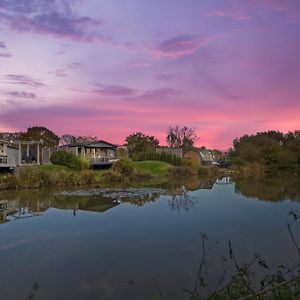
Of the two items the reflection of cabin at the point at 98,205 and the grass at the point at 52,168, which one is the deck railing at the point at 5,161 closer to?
the grass at the point at 52,168

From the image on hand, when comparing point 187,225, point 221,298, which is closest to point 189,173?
point 187,225

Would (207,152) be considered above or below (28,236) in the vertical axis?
above

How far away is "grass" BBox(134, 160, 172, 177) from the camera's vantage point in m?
46.9

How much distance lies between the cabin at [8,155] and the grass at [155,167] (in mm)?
14321

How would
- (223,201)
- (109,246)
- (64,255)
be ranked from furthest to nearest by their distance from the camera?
(223,201) < (109,246) < (64,255)

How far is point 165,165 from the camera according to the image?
50.6 meters

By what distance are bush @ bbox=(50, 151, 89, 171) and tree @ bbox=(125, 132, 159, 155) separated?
3144 centimetres

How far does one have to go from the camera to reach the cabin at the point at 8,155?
31.7 meters

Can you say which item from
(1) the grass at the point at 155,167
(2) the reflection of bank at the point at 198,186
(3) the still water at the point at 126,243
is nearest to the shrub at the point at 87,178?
(2) the reflection of bank at the point at 198,186

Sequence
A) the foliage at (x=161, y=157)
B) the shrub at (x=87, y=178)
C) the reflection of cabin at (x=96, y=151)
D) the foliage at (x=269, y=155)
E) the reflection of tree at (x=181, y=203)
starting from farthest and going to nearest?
the foliage at (x=269, y=155), the foliage at (x=161, y=157), the reflection of cabin at (x=96, y=151), the shrub at (x=87, y=178), the reflection of tree at (x=181, y=203)

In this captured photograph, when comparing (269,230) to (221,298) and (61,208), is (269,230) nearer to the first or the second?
(221,298)

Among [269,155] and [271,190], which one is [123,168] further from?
[269,155]

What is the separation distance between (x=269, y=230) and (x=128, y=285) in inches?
266

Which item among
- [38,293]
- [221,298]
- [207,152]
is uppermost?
[207,152]
